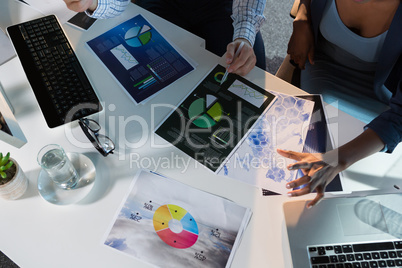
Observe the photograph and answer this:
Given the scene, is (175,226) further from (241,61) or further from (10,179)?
(241,61)

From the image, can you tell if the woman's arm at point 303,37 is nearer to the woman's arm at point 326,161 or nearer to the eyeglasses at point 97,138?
the woman's arm at point 326,161

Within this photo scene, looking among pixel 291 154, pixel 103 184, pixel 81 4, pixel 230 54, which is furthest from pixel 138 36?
pixel 291 154

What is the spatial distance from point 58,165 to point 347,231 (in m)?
0.75

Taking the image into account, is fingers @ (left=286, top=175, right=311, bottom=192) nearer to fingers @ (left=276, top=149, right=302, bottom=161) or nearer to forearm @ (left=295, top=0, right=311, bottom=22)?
fingers @ (left=276, top=149, right=302, bottom=161)

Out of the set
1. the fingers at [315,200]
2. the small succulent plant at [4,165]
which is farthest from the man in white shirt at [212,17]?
the small succulent plant at [4,165]

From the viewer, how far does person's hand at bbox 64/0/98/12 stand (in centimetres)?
107

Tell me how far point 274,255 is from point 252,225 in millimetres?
89

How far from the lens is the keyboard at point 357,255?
2.73 ft

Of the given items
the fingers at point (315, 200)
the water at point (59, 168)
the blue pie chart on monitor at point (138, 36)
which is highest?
the blue pie chart on monitor at point (138, 36)

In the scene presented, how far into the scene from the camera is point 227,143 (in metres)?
0.98

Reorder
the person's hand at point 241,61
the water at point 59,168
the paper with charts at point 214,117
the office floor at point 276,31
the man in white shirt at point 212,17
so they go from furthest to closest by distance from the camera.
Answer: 1. the office floor at point 276,31
2. the man in white shirt at point 212,17
3. the person's hand at point 241,61
4. the paper with charts at point 214,117
5. the water at point 59,168

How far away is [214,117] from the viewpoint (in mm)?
1021

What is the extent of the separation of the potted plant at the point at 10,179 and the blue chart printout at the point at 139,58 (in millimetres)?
374

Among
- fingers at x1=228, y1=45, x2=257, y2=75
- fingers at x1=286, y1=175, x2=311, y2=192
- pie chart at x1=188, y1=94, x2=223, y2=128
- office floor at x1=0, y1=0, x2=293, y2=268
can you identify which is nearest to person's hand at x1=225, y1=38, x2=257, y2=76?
fingers at x1=228, y1=45, x2=257, y2=75
